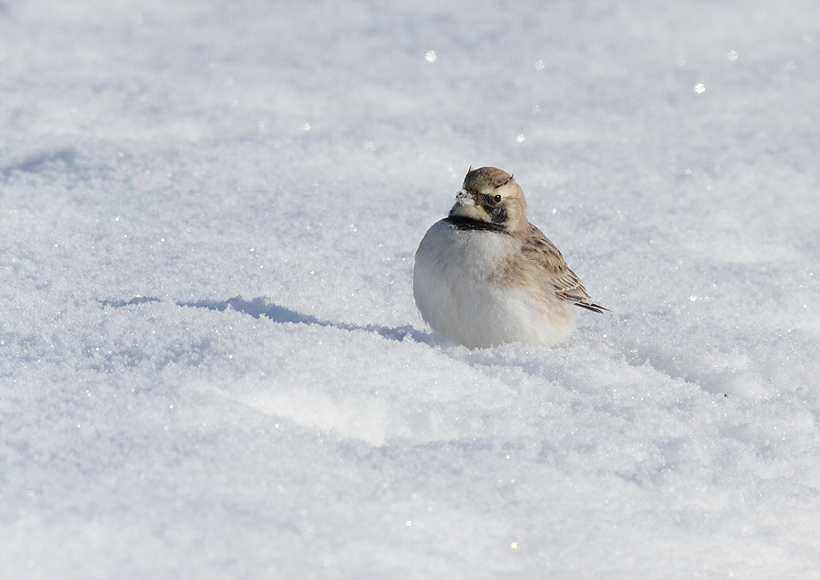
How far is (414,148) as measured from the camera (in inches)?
272

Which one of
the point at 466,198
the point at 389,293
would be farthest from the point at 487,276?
the point at 389,293

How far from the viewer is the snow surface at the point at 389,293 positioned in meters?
2.68

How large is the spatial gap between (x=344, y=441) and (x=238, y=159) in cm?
392

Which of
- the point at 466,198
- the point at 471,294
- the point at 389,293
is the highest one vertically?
the point at 466,198

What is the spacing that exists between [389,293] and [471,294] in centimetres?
89

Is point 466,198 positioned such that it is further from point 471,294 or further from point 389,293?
point 389,293

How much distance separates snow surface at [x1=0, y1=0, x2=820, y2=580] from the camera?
8.79 ft

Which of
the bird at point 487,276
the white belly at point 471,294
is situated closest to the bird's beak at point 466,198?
the bird at point 487,276

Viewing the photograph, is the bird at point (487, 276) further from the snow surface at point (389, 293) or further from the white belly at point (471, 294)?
the snow surface at point (389, 293)

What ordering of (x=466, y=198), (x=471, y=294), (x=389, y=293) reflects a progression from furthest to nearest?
(x=389, y=293) < (x=466, y=198) < (x=471, y=294)

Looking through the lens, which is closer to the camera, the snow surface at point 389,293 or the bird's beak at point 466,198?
the snow surface at point 389,293

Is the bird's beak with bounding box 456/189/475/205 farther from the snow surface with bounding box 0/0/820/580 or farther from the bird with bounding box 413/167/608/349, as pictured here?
the snow surface with bounding box 0/0/820/580

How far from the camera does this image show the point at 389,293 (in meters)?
4.82

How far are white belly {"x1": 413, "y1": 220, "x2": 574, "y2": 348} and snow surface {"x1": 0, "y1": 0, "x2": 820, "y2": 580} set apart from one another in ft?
0.36
